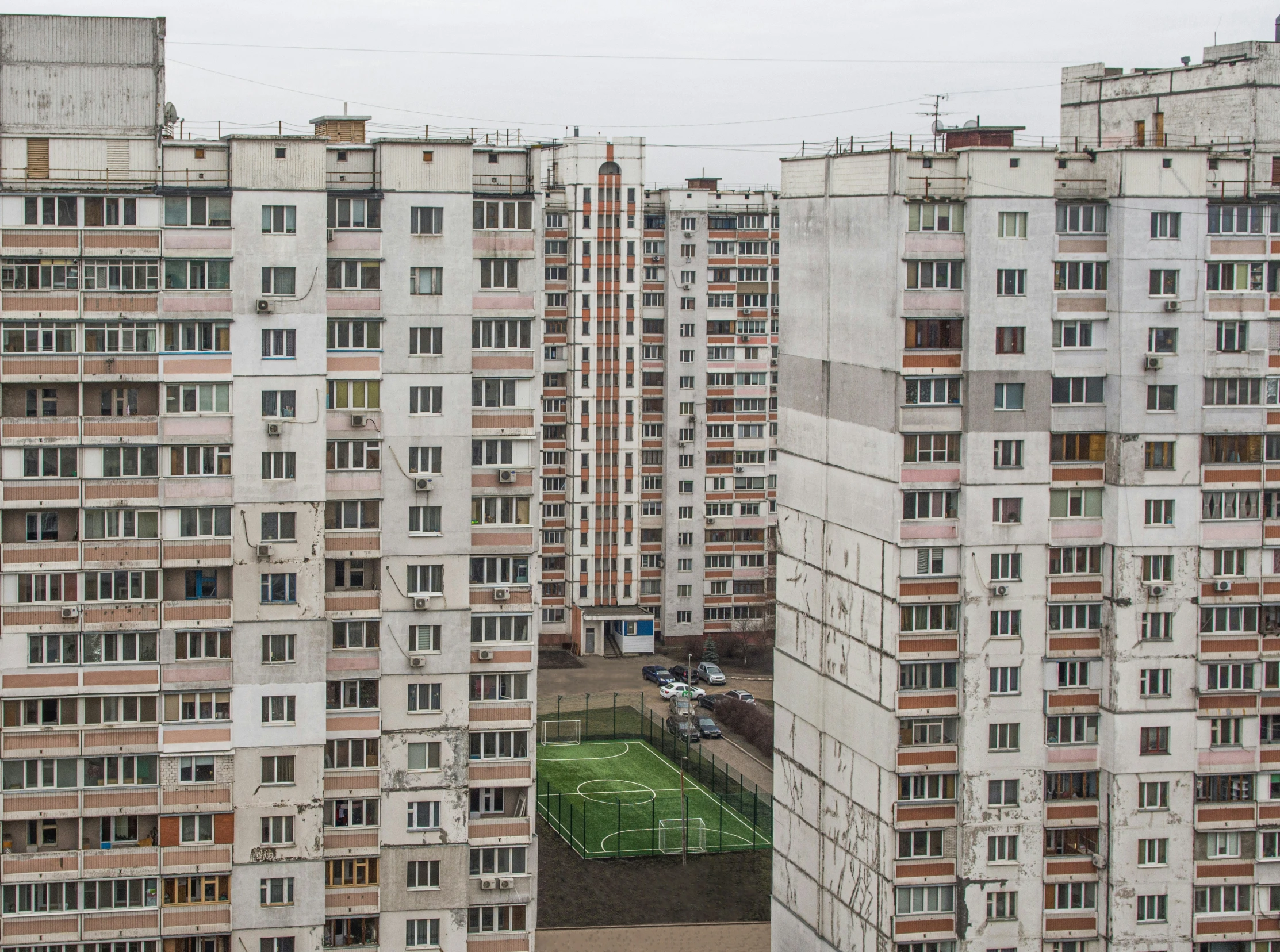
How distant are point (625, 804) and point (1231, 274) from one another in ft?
145

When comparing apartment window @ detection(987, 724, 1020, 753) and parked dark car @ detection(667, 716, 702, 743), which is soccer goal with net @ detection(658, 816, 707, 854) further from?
apartment window @ detection(987, 724, 1020, 753)

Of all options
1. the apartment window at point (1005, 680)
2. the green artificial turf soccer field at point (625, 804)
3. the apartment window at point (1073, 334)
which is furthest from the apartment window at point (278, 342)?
the green artificial turf soccer field at point (625, 804)

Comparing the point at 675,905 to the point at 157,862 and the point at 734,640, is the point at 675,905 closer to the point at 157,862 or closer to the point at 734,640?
the point at 157,862

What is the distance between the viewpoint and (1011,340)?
199 ft

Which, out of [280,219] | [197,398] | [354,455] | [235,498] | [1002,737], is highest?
[280,219]

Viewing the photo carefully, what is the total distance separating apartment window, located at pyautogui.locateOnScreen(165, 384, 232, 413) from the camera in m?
57.0

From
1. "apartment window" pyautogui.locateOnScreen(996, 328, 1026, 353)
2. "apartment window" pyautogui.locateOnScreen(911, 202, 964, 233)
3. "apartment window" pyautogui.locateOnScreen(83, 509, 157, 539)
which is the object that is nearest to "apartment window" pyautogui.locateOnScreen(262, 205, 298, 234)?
"apartment window" pyautogui.locateOnScreen(83, 509, 157, 539)

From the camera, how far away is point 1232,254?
6150cm

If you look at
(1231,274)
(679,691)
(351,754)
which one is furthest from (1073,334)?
(679,691)

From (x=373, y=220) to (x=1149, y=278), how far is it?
80.3 ft

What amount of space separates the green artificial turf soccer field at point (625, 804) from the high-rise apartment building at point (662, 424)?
22.1 m

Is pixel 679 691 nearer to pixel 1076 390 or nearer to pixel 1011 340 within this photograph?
pixel 1076 390

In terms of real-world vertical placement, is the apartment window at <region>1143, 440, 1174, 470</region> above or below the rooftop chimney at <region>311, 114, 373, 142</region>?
below

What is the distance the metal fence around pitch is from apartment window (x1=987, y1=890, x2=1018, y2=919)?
18.2m
